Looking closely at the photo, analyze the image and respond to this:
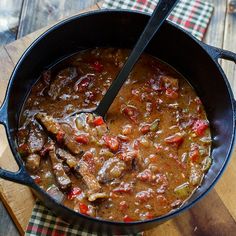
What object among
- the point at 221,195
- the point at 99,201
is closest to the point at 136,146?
the point at 99,201

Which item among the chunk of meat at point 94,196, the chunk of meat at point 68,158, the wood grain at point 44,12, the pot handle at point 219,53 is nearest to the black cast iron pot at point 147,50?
the pot handle at point 219,53

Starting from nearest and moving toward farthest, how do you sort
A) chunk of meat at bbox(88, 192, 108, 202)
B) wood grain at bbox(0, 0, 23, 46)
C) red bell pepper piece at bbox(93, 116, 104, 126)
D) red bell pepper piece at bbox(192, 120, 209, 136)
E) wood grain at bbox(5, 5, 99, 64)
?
chunk of meat at bbox(88, 192, 108, 202), red bell pepper piece at bbox(93, 116, 104, 126), red bell pepper piece at bbox(192, 120, 209, 136), wood grain at bbox(5, 5, 99, 64), wood grain at bbox(0, 0, 23, 46)

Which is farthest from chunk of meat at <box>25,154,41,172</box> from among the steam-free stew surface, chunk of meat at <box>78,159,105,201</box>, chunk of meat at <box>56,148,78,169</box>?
chunk of meat at <box>78,159,105,201</box>

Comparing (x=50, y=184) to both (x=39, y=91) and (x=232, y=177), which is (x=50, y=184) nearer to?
(x=39, y=91)

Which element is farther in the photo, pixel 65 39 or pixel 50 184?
pixel 65 39

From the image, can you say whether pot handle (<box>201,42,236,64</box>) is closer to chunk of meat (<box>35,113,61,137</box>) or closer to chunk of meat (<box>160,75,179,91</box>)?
chunk of meat (<box>160,75,179,91</box>)
